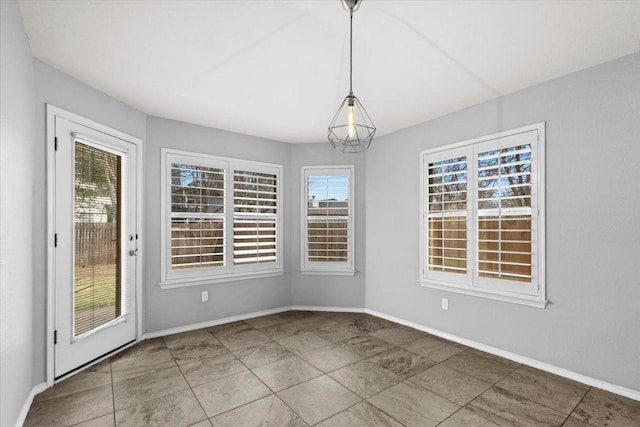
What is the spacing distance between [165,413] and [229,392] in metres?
0.46

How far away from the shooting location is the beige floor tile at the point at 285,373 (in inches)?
105

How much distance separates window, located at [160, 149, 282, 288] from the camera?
12.7ft

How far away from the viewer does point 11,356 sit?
190 cm

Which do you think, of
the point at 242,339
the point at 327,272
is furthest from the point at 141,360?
the point at 327,272

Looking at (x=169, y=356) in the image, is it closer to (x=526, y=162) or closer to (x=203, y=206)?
(x=203, y=206)

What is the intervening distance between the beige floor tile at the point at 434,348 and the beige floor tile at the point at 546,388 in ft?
1.91

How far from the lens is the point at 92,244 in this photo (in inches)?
118

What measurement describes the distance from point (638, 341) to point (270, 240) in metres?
3.89

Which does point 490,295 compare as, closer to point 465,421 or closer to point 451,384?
point 451,384

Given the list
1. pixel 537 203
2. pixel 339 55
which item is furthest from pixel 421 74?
pixel 537 203

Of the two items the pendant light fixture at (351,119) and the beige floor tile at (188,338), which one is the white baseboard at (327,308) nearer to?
the beige floor tile at (188,338)

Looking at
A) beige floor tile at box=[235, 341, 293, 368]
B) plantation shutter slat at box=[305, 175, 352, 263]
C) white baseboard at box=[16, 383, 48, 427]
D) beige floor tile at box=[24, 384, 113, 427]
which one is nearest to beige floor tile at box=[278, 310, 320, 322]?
plantation shutter slat at box=[305, 175, 352, 263]

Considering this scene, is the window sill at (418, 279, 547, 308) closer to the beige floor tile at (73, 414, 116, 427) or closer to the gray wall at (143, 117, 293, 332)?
the gray wall at (143, 117, 293, 332)

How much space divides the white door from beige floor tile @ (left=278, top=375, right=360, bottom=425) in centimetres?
190
